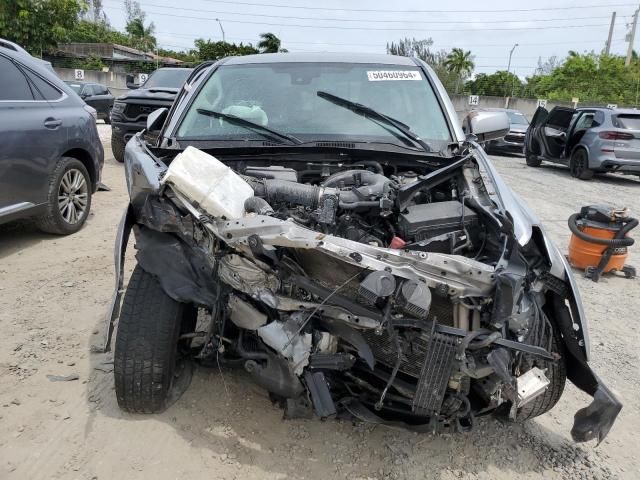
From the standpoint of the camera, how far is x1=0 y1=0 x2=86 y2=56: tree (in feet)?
84.2

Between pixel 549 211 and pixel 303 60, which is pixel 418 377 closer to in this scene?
pixel 303 60

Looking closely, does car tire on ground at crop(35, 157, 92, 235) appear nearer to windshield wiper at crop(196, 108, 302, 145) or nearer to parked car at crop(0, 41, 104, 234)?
parked car at crop(0, 41, 104, 234)

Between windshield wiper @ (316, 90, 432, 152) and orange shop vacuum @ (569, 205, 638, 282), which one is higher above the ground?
windshield wiper @ (316, 90, 432, 152)

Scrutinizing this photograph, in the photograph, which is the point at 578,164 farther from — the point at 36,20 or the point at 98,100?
the point at 36,20

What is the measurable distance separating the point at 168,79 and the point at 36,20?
2158 cm

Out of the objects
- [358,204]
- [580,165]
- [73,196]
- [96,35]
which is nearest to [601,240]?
[358,204]

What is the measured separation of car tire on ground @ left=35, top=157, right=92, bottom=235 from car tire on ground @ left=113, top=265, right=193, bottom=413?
3029 mm

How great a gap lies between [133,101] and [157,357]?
7539mm

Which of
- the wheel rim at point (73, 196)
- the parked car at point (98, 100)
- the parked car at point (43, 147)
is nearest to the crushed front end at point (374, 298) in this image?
the parked car at point (43, 147)

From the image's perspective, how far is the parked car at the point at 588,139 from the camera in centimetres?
1058

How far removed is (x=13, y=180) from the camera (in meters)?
4.44

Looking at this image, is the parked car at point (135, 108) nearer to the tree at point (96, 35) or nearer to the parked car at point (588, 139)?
the parked car at point (588, 139)

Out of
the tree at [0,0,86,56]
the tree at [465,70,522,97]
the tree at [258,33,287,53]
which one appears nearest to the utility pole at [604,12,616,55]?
the tree at [465,70,522,97]

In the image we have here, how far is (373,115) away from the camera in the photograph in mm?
3354
